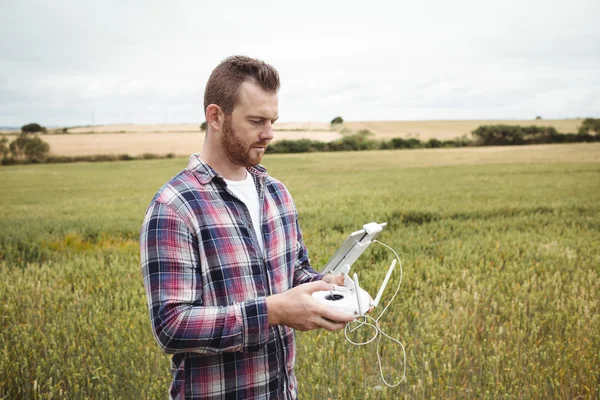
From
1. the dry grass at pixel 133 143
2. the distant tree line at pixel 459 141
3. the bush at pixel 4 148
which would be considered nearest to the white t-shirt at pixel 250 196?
the bush at pixel 4 148

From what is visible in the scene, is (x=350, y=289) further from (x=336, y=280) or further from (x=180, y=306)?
(x=180, y=306)

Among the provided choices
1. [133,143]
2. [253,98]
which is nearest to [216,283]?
[253,98]

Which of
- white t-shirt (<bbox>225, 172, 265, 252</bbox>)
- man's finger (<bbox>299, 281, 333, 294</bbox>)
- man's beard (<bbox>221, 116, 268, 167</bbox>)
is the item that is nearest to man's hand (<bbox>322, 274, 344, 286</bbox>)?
man's finger (<bbox>299, 281, 333, 294</bbox>)

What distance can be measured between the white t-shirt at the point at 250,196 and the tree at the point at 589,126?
147ft

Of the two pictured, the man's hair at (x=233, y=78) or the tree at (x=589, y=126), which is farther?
the tree at (x=589, y=126)

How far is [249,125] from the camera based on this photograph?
191cm

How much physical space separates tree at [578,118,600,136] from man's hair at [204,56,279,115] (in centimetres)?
4499

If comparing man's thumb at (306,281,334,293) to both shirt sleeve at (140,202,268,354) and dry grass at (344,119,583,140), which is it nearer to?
shirt sleeve at (140,202,268,354)

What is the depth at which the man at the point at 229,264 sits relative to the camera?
1.70m

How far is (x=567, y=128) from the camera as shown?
44.0 meters

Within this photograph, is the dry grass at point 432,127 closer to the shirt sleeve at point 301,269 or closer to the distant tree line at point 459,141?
the distant tree line at point 459,141

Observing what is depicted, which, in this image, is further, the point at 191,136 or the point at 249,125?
the point at 191,136

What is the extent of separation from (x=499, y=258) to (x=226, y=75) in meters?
6.75

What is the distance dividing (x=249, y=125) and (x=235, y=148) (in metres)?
0.12
